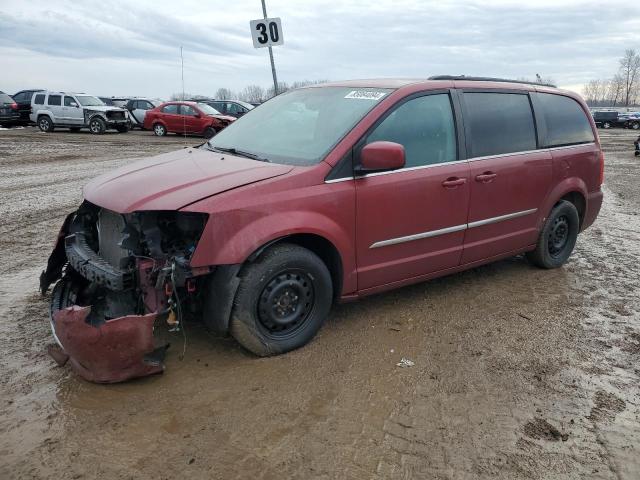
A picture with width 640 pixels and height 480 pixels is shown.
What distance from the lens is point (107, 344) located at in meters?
2.94

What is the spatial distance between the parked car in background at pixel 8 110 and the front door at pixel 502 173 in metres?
24.3

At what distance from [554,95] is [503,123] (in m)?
1.02

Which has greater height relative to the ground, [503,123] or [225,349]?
[503,123]

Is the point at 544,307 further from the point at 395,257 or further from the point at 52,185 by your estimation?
the point at 52,185

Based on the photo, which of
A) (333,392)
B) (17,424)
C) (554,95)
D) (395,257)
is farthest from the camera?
(554,95)

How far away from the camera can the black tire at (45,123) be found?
21.9 m

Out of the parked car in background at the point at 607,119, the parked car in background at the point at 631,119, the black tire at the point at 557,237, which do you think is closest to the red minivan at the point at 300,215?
the black tire at the point at 557,237

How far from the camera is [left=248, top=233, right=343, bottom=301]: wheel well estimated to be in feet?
11.4

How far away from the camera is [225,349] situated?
11.6ft

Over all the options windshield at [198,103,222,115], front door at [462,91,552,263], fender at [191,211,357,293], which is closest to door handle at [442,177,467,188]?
front door at [462,91,552,263]

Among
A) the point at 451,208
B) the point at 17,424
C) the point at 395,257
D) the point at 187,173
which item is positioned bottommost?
the point at 17,424

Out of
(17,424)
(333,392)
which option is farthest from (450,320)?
(17,424)

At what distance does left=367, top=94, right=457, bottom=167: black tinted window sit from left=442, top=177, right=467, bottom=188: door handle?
0.16m

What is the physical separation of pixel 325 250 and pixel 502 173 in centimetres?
178
